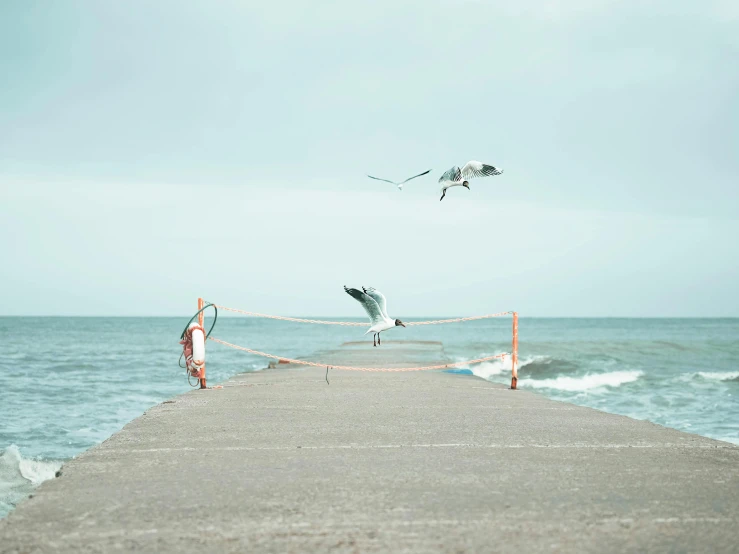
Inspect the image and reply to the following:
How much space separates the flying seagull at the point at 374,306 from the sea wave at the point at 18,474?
3733 mm

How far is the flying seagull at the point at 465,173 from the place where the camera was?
743cm

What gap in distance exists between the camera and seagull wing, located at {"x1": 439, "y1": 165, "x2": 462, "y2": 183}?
746 centimetres

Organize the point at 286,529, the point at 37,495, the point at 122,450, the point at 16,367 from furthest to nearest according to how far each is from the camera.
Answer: the point at 16,367
the point at 122,450
the point at 37,495
the point at 286,529

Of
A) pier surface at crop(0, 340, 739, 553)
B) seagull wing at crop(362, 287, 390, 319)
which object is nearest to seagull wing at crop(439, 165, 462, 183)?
seagull wing at crop(362, 287, 390, 319)

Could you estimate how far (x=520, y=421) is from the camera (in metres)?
7.40

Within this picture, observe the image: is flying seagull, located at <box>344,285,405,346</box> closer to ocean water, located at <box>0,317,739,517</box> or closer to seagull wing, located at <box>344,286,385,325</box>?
seagull wing, located at <box>344,286,385,325</box>

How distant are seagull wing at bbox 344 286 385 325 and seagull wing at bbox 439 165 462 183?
4.91 feet

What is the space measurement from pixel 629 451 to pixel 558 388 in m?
14.4

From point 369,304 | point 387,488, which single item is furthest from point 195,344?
point 387,488

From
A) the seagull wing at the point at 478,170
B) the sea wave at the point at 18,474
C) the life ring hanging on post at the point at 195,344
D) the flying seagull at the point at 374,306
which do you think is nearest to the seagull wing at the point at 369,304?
the flying seagull at the point at 374,306

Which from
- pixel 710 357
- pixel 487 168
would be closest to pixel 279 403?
pixel 487 168

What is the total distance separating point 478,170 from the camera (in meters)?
7.58

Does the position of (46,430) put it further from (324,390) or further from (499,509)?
(499,509)

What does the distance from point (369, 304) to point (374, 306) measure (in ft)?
0.21
